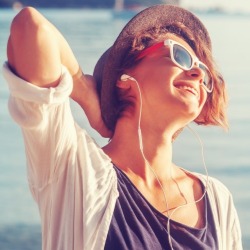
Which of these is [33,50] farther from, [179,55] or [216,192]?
[216,192]

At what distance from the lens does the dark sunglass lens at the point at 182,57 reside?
210 centimetres

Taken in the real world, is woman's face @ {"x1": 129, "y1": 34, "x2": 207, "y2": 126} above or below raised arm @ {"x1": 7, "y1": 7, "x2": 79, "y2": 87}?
below

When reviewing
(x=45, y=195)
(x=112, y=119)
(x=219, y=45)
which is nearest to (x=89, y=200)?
(x=45, y=195)

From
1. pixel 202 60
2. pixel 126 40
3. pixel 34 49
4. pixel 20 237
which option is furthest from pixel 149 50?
pixel 20 237

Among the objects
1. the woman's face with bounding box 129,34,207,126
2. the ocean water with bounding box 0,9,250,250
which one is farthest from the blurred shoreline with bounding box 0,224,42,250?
the woman's face with bounding box 129,34,207,126

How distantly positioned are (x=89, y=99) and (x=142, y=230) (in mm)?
357

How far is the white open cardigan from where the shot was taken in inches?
73.6

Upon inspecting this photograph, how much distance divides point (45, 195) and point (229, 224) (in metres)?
0.47

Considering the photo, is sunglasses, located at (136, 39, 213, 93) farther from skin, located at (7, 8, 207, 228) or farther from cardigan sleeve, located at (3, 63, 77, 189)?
cardigan sleeve, located at (3, 63, 77, 189)

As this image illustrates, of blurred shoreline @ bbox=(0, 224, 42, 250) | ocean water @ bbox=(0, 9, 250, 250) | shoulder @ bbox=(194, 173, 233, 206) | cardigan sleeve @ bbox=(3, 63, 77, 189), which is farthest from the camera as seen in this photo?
ocean water @ bbox=(0, 9, 250, 250)

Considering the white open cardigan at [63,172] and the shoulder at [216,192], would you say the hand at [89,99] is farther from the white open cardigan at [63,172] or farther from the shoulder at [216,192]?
the shoulder at [216,192]

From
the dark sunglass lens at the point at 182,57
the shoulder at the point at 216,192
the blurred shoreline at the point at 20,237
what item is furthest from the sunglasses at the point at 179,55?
the blurred shoreline at the point at 20,237

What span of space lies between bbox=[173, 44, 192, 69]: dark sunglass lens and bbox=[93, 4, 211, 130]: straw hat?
101 millimetres

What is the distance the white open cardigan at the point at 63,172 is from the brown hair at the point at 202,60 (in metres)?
0.22
